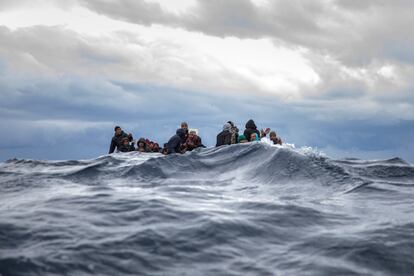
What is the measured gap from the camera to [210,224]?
568 cm

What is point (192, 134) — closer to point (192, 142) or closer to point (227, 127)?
point (192, 142)

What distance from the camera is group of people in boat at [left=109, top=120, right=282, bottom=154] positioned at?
1664cm

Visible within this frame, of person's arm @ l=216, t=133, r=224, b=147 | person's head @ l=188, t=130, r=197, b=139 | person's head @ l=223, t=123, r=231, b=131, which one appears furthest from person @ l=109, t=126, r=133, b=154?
person's head @ l=223, t=123, r=231, b=131

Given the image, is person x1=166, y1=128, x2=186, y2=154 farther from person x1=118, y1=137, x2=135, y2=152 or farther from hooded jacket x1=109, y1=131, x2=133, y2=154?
hooded jacket x1=109, y1=131, x2=133, y2=154

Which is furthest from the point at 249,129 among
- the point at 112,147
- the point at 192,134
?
the point at 112,147

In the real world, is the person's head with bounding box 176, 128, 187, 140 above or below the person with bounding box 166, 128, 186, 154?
above

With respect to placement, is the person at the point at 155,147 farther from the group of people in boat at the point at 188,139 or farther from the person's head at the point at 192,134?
the person's head at the point at 192,134

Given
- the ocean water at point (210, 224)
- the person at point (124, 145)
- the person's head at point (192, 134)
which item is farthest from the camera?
the person's head at point (192, 134)

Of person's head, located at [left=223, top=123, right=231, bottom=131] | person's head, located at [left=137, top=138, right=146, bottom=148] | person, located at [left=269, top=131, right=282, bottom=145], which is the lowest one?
person's head, located at [left=137, top=138, right=146, bottom=148]

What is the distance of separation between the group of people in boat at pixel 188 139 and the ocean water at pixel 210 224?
5.76 meters

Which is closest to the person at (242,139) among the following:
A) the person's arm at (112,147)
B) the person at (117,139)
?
the person at (117,139)

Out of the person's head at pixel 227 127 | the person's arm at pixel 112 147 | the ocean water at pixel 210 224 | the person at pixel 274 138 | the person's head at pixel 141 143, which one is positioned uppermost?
the person's head at pixel 227 127

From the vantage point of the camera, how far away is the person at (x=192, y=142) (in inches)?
720

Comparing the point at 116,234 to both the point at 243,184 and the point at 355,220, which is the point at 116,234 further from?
the point at 243,184
